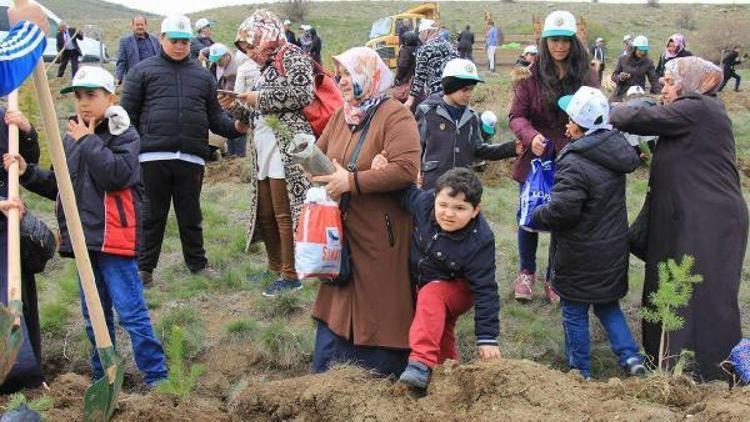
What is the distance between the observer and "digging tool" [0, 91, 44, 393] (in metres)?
3.06

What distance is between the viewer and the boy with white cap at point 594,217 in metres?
4.36

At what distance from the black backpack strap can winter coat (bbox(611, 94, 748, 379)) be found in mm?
1435

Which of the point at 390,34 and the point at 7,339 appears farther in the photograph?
the point at 390,34

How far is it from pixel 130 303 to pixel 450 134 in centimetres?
Result: 243

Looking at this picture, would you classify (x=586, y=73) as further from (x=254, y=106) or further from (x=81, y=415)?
(x=81, y=415)

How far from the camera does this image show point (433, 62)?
22.7 ft

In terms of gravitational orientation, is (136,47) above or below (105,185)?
above

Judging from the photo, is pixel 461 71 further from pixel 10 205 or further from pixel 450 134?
pixel 10 205

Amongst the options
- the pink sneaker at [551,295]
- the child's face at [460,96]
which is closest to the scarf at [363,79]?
the child's face at [460,96]

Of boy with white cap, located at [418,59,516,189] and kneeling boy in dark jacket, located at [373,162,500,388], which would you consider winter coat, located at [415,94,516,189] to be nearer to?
boy with white cap, located at [418,59,516,189]

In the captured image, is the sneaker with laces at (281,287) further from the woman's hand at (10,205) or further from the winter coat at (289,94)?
the woman's hand at (10,205)

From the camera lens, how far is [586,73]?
5.33 metres

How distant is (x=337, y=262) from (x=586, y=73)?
2.39 metres

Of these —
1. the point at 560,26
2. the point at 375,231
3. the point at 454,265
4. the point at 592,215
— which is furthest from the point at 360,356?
the point at 560,26
